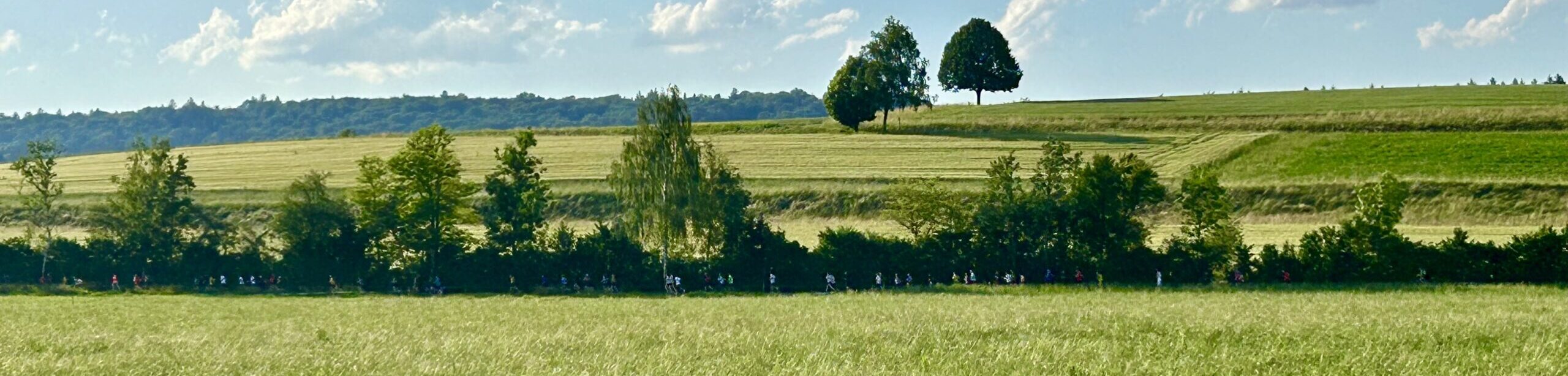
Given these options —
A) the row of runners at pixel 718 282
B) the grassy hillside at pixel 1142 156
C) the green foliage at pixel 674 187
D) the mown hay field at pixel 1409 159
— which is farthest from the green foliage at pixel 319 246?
the mown hay field at pixel 1409 159

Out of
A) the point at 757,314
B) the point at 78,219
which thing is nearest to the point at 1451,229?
the point at 757,314

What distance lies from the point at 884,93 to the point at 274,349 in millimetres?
83350

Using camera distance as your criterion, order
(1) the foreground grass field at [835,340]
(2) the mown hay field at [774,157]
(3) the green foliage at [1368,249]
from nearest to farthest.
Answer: (1) the foreground grass field at [835,340] < (3) the green foliage at [1368,249] < (2) the mown hay field at [774,157]

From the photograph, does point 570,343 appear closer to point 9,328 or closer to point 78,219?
point 9,328

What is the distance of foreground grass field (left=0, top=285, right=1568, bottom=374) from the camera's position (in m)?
16.3

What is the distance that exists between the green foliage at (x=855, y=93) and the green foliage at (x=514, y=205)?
5220cm

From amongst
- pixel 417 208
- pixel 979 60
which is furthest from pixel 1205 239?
pixel 979 60

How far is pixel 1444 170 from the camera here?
64.9m

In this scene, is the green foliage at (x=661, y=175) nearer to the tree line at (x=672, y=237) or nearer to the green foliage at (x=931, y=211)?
the tree line at (x=672, y=237)

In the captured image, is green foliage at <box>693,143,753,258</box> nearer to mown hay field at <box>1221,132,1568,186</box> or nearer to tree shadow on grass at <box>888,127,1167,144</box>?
mown hay field at <box>1221,132,1568,186</box>

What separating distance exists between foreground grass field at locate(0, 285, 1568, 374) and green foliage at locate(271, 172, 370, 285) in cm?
1822

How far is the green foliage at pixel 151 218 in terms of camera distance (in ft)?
169

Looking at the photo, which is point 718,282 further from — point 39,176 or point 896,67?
point 896,67

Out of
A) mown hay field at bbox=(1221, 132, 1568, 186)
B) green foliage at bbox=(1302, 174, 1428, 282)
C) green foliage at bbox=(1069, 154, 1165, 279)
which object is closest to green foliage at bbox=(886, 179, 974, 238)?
green foliage at bbox=(1069, 154, 1165, 279)
